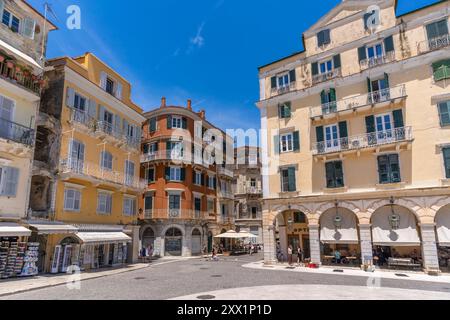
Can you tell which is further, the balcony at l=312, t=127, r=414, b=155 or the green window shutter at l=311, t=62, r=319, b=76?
the green window shutter at l=311, t=62, r=319, b=76

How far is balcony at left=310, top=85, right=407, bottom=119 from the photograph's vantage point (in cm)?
2268

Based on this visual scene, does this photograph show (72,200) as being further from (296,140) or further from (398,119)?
(398,119)

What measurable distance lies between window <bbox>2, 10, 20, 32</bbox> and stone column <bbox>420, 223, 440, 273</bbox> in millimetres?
29146

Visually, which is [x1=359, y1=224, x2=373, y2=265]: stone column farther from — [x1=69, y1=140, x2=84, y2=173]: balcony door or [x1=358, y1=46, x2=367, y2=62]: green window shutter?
[x1=69, y1=140, x2=84, y2=173]: balcony door

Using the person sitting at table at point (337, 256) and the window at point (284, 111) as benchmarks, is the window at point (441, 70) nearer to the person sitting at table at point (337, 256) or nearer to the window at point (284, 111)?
the window at point (284, 111)

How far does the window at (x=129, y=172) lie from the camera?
27134mm

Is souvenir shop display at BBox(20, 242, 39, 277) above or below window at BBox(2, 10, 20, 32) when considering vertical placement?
below

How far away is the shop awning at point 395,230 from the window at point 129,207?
20.6m

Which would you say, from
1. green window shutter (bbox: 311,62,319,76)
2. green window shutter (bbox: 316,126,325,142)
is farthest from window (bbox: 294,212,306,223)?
green window shutter (bbox: 311,62,319,76)

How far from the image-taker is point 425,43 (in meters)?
22.2

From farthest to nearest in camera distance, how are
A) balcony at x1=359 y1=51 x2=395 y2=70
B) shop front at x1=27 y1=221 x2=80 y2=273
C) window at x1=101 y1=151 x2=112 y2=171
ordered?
1. window at x1=101 y1=151 x2=112 y2=171
2. balcony at x1=359 y1=51 x2=395 y2=70
3. shop front at x1=27 y1=221 x2=80 y2=273

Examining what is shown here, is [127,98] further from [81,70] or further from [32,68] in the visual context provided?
[32,68]
